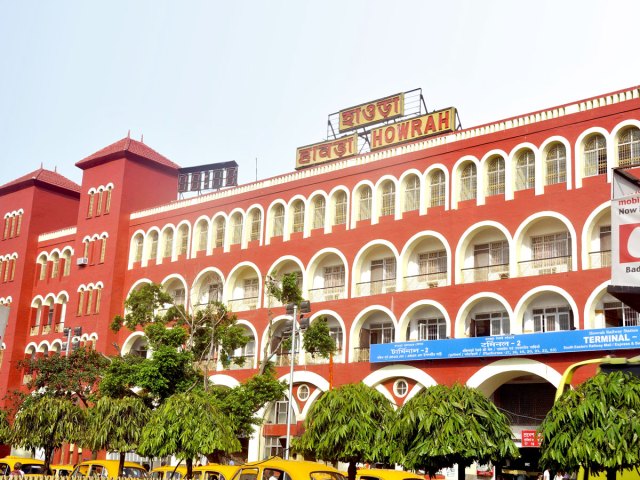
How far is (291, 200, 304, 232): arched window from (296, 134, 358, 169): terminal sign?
2504 mm

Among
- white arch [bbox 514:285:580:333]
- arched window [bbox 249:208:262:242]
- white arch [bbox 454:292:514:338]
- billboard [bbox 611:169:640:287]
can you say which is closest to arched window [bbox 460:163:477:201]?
white arch [bbox 454:292:514:338]

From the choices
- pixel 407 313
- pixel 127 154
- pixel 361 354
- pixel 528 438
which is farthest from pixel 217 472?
pixel 127 154

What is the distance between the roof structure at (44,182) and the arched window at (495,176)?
32.3 meters

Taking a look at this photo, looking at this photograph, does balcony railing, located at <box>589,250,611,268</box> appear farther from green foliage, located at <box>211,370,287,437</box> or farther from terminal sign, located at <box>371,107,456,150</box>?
green foliage, located at <box>211,370,287,437</box>

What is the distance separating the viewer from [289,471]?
16.9 m

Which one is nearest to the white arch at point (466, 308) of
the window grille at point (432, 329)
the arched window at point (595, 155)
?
the window grille at point (432, 329)

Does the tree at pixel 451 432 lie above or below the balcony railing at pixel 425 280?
below

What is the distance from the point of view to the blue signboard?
94.3ft

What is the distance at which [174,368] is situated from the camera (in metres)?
32.6

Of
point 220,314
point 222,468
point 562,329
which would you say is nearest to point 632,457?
point 222,468

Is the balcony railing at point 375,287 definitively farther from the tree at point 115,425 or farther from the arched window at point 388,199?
the tree at point 115,425

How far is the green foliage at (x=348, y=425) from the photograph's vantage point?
19719mm

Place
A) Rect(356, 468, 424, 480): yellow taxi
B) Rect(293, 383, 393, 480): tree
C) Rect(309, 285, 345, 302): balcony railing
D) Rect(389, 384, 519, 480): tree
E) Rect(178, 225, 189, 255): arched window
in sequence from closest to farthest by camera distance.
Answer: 1. Rect(389, 384, 519, 480): tree
2. Rect(293, 383, 393, 480): tree
3. Rect(356, 468, 424, 480): yellow taxi
4. Rect(309, 285, 345, 302): balcony railing
5. Rect(178, 225, 189, 255): arched window

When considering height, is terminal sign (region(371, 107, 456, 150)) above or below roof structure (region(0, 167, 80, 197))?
below
